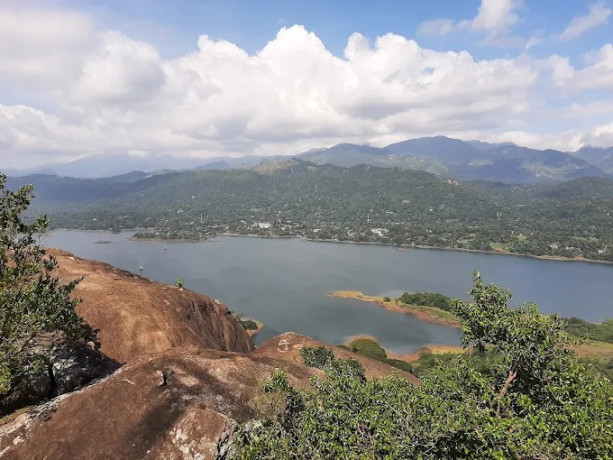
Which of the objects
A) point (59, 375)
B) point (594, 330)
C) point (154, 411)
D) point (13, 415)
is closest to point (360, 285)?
point (594, 330)

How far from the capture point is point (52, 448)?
19.7 m

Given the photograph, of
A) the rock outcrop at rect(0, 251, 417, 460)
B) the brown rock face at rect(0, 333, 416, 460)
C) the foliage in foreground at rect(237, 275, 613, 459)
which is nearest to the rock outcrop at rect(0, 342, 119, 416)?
the rock outcrop at rect(0, 251, 417, 460)

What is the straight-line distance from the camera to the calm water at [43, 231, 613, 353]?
106 metres

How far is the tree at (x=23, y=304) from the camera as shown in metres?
19.3

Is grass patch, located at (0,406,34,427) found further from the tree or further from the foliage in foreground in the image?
the foliage in foreground

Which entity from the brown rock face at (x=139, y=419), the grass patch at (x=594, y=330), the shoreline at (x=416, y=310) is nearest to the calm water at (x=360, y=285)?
the shoreline at (x=416, y=310)

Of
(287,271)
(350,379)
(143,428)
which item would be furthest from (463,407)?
(287,271)

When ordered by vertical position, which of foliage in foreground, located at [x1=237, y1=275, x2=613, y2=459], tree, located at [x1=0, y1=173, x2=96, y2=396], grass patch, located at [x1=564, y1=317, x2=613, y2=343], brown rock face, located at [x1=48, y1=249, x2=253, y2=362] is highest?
tree, located at [x1=0, y1=173, x2=96, y2=396]

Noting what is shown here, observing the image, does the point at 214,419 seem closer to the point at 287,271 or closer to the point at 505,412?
the point at 505,412

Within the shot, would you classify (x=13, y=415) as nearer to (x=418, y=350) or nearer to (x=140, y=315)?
(x=140, y=315)

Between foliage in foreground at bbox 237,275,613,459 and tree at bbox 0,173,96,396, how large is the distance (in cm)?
1184

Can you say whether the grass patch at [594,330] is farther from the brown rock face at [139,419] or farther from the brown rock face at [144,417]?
the brown rock face at [139,419]

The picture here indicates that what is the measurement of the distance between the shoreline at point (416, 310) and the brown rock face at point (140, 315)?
7784cm

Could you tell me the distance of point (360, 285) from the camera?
146250 mm
